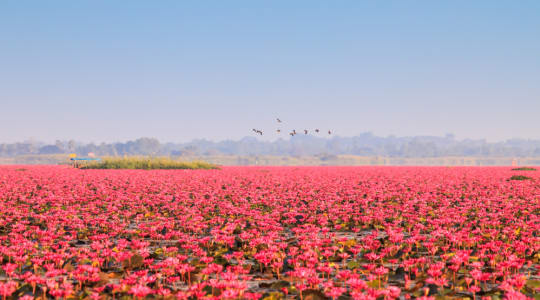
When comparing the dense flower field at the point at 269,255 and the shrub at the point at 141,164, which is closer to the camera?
the dense flower field at the point at 269,255

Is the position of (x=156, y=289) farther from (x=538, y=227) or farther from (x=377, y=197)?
(x=377, y=197)

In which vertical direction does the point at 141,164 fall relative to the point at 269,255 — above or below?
above

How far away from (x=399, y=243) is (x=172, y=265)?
5.02 m

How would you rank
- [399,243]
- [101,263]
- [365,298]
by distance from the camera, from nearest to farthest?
[365,298]
[101,263]
[399,243]

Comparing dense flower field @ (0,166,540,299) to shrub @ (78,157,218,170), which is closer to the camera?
dense flower field @ (0,166,540,299)

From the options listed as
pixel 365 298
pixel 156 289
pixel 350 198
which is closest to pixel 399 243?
pixel 365 298

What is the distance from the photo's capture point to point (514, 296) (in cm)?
504

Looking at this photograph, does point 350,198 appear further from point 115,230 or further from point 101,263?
point 101,263

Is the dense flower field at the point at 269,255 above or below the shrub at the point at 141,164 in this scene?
below

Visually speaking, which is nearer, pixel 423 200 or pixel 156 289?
pixel 156 289

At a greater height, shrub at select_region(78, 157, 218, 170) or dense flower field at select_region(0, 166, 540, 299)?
shrub at select_region(78, 157, 218, 170)

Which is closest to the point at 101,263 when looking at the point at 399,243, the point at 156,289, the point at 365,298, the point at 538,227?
the point at 156,289

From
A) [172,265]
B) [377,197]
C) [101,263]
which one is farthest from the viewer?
[377,197]

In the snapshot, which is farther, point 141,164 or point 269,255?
point 141,164
